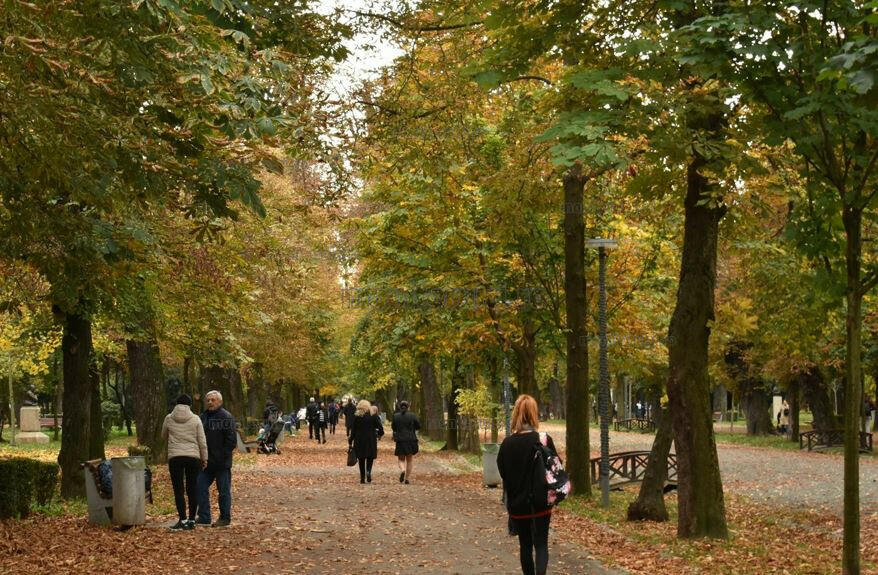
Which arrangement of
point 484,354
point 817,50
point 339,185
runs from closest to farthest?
point 817,50
point 339,185
point 484,354

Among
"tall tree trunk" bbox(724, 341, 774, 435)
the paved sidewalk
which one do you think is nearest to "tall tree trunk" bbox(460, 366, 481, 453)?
the paved sidewalk

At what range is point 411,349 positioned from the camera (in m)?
32.1

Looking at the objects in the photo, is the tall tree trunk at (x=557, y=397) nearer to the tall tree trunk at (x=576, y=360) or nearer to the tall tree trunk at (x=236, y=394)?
the tall tree trunk at (x=236, y=394)

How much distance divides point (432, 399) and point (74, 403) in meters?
29.6

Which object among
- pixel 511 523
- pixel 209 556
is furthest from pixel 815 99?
pixel 209 556

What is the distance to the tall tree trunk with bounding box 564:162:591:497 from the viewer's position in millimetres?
21469

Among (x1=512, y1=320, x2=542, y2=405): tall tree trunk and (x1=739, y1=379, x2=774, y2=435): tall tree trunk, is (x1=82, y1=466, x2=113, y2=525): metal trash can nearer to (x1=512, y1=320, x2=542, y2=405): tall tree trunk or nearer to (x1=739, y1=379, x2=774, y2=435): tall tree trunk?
(x1=512, y1=320, x2=542, y2=405): tall tree trunk

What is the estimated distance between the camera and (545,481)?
10.1 m

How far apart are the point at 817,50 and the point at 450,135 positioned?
284 inches

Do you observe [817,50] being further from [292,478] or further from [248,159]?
[292,478]

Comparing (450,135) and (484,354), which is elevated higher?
(450,135)

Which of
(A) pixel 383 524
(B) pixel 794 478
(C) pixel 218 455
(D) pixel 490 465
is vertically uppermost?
(C) pixel 218 455

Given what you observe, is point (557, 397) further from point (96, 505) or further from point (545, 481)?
point (545, 481)

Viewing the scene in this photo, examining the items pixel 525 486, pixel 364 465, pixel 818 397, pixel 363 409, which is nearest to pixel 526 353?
pixel 363 409
